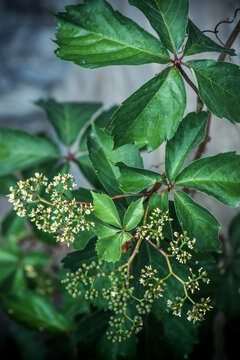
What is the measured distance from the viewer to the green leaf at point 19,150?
3.76 ft

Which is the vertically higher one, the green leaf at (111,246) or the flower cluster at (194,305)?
the green leaf at (111,246)

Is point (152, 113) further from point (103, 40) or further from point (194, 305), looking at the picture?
point (194, 305)

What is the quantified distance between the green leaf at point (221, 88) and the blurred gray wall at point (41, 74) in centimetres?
52

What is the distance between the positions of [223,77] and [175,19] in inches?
4.7

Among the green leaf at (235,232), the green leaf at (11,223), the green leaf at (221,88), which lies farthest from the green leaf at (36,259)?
the green leaf at (221,88)

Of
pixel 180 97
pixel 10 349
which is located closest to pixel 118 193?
pixel 180 97

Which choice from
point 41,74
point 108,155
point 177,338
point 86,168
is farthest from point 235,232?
point 41,74

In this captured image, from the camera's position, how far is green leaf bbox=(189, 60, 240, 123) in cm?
55

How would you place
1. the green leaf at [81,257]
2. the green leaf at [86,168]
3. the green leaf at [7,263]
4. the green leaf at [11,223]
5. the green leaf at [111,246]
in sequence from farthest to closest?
the green leaf at [7,263] < the green leaf at [11,223] < the green leaf at [86,168] < the green leaf at [81,257] < the green leaf at [111,246]

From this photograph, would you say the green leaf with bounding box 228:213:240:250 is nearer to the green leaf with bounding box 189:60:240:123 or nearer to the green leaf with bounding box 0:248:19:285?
the green leaf with bounding box 189:60:240:123

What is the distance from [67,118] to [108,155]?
56cm

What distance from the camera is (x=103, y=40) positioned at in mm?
566

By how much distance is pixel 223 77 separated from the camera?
0.55 metres

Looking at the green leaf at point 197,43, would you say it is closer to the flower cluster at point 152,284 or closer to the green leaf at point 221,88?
the green leaf at point 221,88
